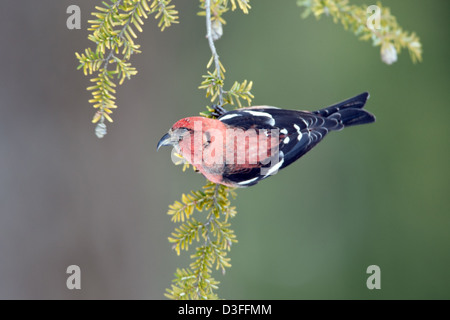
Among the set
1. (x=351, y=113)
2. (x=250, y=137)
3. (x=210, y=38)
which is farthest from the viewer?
(x=351, y=113)

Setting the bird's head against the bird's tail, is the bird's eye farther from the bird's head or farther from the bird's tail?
the bird's tail

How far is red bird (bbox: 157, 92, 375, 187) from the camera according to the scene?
4.02 feet

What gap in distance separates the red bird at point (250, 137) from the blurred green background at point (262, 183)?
94cm

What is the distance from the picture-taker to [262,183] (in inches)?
97.7

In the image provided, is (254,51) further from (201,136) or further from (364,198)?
(201,136)

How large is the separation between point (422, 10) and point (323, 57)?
55cm

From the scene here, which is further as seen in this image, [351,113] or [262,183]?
[262,183]

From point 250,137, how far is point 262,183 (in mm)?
1151

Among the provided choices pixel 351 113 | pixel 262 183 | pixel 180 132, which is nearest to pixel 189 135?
pixel 180 132

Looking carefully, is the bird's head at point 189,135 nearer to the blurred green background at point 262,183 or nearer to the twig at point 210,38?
the twig at point 210,38

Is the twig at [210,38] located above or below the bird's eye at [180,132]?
above

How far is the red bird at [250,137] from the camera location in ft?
4.02

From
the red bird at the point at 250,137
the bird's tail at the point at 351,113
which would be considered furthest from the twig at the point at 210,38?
the bird's tail at the point at 351,113

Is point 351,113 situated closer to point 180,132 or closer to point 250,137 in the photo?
point 250,137
